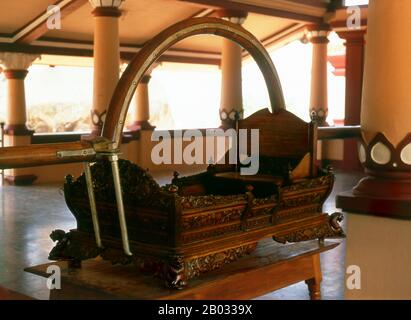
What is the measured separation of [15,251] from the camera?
561 centimetres

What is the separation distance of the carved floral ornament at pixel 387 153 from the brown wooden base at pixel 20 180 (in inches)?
321

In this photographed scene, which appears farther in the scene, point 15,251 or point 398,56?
point 15,251

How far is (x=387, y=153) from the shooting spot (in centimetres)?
291

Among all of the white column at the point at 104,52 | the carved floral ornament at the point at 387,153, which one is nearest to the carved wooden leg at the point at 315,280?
the carved floral ornament at the point at 387,153

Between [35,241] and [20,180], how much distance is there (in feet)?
14.5

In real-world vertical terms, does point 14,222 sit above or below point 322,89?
below

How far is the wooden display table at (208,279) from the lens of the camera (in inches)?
88.4

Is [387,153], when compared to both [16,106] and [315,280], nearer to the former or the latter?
[315,280]

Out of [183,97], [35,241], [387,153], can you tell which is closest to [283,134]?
[387,153]

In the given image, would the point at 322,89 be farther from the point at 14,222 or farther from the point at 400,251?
the point at 400,251

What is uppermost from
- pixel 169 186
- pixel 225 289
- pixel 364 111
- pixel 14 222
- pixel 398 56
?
pixel 398 56
